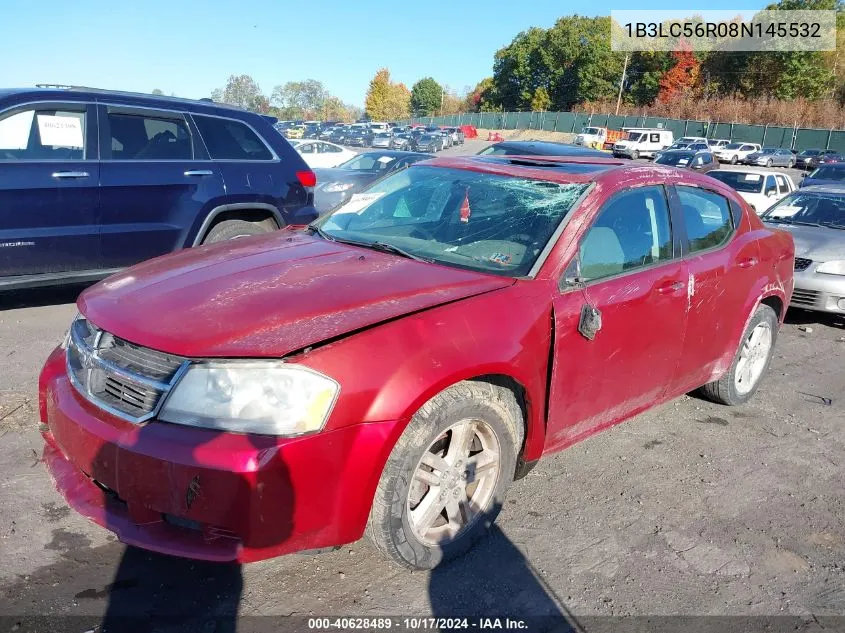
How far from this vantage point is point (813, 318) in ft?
26.4

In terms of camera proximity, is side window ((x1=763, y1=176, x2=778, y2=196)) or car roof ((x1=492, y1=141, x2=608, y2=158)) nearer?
car roof ((x1=492, y1=141, x2=608, y2=158))

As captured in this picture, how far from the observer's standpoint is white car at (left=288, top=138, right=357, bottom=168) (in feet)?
60.6

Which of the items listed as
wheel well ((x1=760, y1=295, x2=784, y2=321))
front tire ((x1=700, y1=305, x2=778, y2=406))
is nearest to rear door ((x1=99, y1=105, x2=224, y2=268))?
front tire ((x1=700, y1=305, x2=778, y2=406))

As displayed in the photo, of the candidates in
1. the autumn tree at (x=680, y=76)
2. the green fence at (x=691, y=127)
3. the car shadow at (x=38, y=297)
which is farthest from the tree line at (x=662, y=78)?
the car shadow at (x=38, y=297)

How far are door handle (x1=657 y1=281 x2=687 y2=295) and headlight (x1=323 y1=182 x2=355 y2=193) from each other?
9.16 metres

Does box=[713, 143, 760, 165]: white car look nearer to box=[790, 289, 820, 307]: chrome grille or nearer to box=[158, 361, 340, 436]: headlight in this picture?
box=[790, 289, 820, 307]: chrome grille

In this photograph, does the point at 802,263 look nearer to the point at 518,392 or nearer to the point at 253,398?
the point at 518,392

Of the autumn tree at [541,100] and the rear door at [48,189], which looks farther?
the autumn tree at [541,100]

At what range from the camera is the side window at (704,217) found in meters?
3.98

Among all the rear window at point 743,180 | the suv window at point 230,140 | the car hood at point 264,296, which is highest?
the suv window at point 230,140

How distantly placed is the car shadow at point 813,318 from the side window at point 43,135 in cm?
746

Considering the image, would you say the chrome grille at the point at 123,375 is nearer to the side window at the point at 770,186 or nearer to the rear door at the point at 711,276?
the rear door at the point at 711,276

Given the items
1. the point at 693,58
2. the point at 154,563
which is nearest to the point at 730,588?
the point at 154,563

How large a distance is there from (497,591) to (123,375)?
1.67 meters
